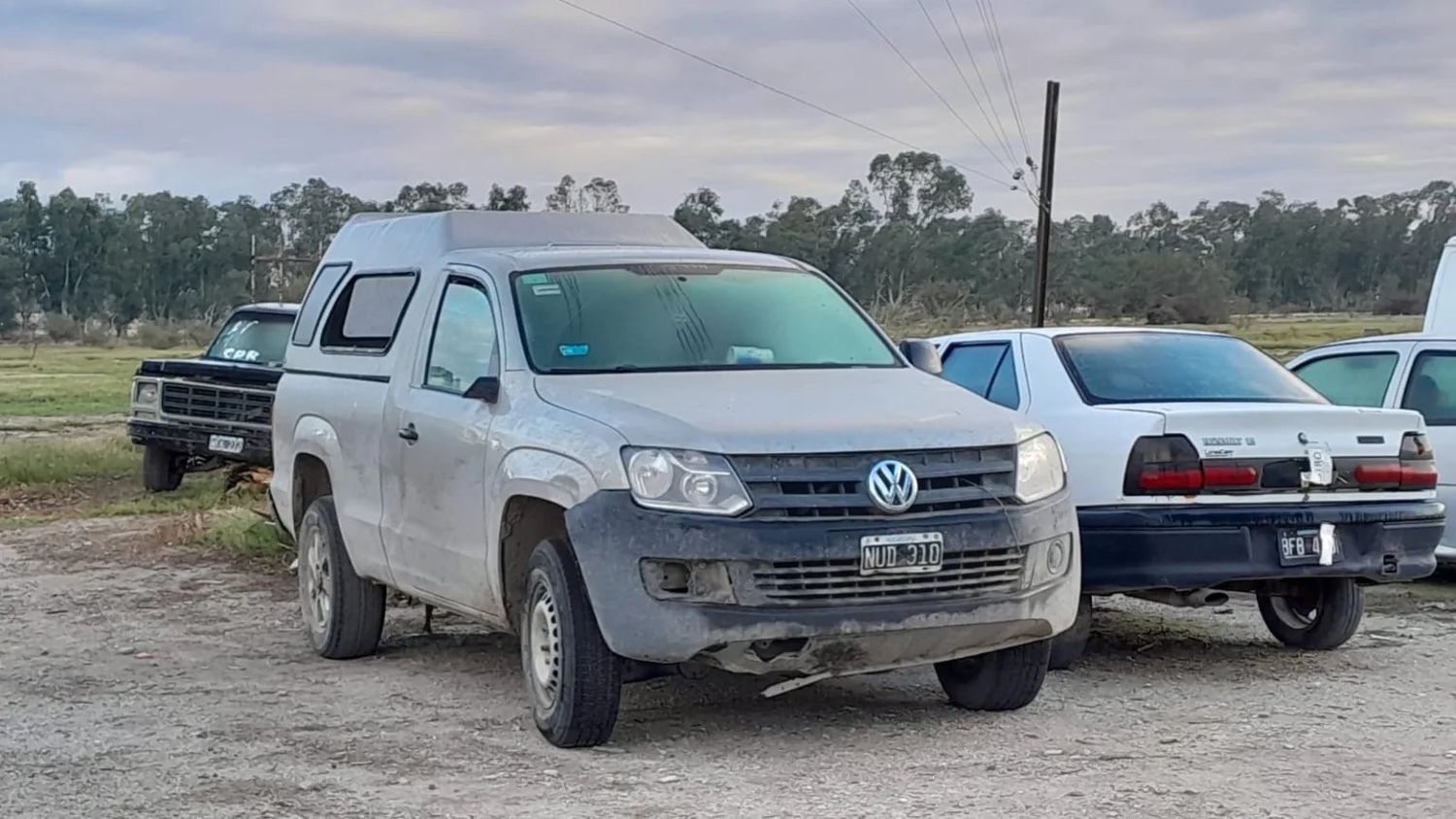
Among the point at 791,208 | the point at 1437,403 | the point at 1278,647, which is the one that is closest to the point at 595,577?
the point at 1278,647

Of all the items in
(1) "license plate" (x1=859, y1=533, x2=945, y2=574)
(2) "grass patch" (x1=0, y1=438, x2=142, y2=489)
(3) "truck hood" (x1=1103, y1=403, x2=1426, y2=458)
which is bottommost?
(2) "grass patch" (x1=0, y1=438, x2=142, y2=489)

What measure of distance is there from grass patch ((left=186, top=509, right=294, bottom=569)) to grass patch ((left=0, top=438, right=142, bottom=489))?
16.8 ft

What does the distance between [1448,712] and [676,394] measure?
10.6 feet

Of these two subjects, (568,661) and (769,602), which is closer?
(769,602)

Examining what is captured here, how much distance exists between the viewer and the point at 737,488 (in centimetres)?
571

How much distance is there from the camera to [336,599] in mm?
8141

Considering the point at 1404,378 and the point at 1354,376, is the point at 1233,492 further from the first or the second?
the point at 1354,376

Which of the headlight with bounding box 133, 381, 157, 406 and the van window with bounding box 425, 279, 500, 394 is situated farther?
the headlight with bounding box 133, 381, 157, 406

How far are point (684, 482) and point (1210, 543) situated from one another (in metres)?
2.53

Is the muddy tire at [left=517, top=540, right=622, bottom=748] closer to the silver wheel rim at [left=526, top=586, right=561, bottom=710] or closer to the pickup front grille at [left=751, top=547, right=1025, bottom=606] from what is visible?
the silver wheel rim at [left=526, top=586, right=561, bottom=710]

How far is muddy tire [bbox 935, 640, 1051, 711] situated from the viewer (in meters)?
6.51

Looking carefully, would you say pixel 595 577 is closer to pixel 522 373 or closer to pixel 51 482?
pixel 522 373

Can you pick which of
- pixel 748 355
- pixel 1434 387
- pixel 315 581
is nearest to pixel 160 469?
pixel 315 581

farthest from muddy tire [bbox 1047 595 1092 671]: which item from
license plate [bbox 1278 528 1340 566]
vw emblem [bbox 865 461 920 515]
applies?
vw emblem [bbox 865 461 920 515]
